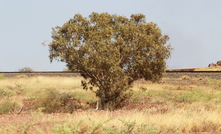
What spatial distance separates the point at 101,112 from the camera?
1387 cm

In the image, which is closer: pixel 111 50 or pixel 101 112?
pixel 101 112

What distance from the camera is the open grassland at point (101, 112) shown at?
953cm

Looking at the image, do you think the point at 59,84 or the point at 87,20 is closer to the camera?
the point at 87,20

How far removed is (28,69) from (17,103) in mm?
42903

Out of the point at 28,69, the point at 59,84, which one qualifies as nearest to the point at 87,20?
the point at 59,84

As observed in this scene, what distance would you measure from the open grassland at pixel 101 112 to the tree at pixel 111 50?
1.67 metres

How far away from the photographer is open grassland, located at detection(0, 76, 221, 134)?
9.53 m

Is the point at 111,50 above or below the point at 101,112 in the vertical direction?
above

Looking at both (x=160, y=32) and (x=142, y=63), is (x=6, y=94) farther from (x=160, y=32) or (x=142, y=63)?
(x=160, y=32)

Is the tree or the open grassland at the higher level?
the tree

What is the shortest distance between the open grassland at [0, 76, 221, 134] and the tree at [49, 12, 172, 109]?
1.67 m

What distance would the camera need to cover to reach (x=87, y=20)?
17.6m

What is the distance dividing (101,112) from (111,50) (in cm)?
381

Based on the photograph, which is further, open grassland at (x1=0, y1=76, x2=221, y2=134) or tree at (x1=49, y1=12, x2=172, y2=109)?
tree at (x1=49, y1=12, x2=172, y2=109)
